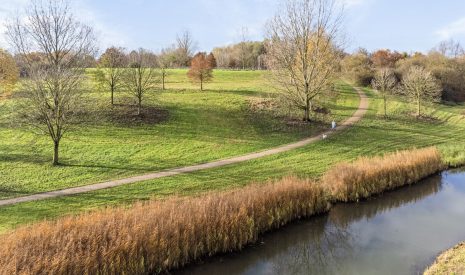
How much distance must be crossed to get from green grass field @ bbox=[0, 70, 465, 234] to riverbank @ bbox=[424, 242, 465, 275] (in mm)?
8502

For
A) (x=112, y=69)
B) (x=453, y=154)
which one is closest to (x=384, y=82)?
(x=453, y=154)

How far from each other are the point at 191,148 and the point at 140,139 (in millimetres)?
4333

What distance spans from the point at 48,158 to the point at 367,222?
61.4 ft

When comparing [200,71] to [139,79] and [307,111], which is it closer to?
[139,79]

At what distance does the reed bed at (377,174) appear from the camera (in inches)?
734

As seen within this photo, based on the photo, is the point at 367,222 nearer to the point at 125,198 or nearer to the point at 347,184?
the point at 347,184

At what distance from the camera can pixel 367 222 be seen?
55.4ft

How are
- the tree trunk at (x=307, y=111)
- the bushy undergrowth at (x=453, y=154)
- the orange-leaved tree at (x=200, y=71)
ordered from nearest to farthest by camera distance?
the bushy undergrowth at (x=453, y=154) → the tree trunk at (x=307, y=111) → the orange-leaved tree at (x=200, y=71)

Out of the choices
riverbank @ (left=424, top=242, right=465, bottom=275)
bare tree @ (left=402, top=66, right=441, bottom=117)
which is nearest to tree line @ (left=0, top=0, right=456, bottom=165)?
bare tree @ (left=402, top=66, right=441, bottom=117)

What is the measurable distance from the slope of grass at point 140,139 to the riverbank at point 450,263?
14.3m

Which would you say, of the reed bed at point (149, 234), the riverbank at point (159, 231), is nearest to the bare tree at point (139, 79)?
the riverbank at point (159, 231)

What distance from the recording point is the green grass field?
1780 centimetres

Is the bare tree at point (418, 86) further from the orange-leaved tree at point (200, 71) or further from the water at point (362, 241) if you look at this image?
the water at point (362, 241)

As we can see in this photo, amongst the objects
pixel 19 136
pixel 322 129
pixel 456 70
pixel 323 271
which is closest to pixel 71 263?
pixel 323 271
